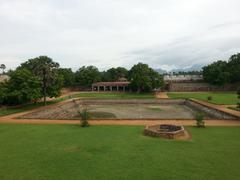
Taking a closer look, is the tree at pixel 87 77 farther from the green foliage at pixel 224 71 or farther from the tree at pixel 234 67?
the tree at pixel 234 67

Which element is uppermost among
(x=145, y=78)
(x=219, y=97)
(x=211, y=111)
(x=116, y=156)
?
(x=145, y=78)

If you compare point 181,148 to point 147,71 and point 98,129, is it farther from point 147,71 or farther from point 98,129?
point 147,71

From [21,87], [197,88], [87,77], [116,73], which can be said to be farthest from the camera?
[116,73]

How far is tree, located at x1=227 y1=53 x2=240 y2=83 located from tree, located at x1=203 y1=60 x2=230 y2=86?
112 centimetres

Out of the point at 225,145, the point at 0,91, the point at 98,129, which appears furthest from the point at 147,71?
the point at 225,145

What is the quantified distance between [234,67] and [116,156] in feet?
171

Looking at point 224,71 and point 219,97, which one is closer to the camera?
point 219,97

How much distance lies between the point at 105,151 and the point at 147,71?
38279mm

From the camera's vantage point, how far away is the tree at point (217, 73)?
164 ft

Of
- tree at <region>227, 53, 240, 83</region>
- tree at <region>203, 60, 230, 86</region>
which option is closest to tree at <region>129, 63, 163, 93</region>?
tree at <region>203, 60, 230, 86</region>

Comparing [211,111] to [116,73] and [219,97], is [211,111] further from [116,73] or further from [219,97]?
[116,73]

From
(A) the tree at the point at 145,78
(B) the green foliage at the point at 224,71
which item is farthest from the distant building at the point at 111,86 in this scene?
(B) the green foliage at the point at 224,71

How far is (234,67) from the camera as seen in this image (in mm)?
51625

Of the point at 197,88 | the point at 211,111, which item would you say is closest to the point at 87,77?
the point at 197,88
